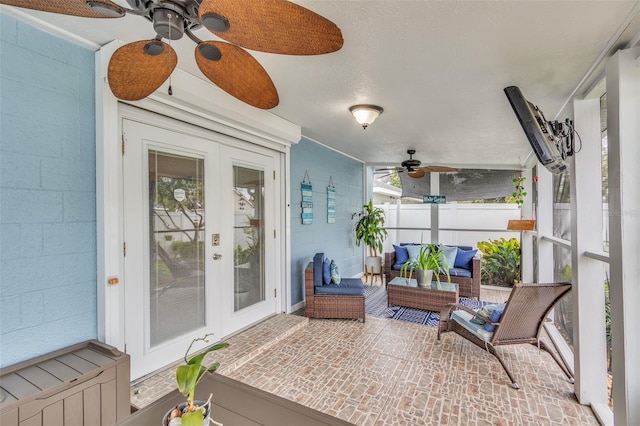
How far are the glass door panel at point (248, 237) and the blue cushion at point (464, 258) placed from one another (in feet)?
11.7

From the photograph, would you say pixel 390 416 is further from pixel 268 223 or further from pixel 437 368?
pixel 268 223

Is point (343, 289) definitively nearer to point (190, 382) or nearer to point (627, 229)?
point (627, 229)

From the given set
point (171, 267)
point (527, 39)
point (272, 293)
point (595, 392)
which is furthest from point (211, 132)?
point (595, 392)

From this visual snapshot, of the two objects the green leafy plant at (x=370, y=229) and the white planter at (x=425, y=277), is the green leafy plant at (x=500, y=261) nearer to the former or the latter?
the green leafy plant at (x=370, y=229)

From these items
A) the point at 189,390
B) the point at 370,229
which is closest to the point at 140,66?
the point at 189,390

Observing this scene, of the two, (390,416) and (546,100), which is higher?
(546,100)

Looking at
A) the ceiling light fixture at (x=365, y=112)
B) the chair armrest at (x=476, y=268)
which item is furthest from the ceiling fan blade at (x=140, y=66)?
the chair armrest at (x=476, y=268)

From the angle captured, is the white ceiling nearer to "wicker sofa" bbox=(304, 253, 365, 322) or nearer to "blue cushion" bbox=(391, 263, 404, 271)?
"wicker sofa" bbox=(304, 253, 365, 322)

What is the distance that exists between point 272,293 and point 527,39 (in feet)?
11.6

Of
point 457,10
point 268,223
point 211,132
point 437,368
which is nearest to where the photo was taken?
point 457,10

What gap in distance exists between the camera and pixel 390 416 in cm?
212

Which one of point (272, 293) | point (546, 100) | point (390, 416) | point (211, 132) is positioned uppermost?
point (546, 100)

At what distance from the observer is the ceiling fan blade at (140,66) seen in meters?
1.20

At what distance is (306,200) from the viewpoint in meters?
4.50
